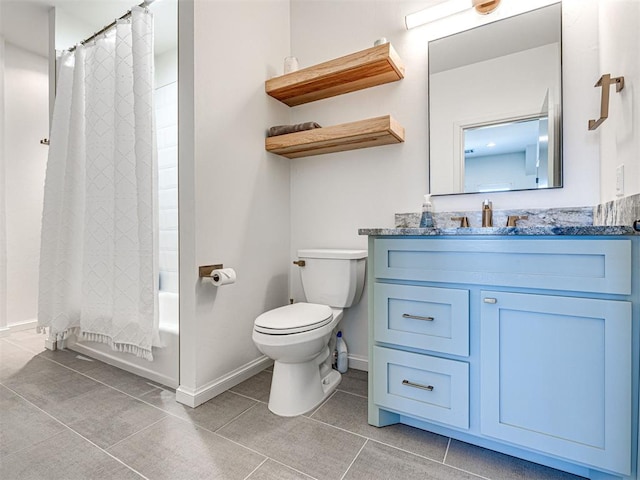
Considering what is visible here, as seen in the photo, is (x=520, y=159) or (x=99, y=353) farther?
(x=99, y=353)

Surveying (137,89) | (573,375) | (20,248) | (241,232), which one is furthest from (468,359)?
(20,248)

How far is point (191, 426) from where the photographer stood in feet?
4.64

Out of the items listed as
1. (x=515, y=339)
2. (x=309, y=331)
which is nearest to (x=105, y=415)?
(x=309, y=331)

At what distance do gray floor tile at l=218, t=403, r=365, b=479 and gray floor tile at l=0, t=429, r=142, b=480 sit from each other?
399mm

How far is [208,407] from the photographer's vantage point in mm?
1576

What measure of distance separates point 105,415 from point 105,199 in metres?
1.19

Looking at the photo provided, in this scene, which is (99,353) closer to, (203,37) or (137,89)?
(137,89)

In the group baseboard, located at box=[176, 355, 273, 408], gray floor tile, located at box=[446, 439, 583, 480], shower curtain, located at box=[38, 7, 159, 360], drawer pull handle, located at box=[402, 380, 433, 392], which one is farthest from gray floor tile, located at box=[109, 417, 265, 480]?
gray floor tile, located at box=[446, 439, 583, 480]

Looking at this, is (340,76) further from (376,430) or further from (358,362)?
(376,430)

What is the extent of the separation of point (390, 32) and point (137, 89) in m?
1.49

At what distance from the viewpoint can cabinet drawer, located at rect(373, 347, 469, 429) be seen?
119 centimetres

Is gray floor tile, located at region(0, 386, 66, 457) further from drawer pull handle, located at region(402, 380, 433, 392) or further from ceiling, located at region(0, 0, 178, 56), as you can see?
ceiling, located at region(0, 0, 178, 56)

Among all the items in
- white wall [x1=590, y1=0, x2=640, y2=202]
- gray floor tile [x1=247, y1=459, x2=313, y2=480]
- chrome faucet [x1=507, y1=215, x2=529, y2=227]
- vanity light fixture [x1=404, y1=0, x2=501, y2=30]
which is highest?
vanity light fixture [x1=404, y1=0, x2=501, y2=30]

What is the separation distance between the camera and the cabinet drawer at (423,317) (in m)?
1.19
